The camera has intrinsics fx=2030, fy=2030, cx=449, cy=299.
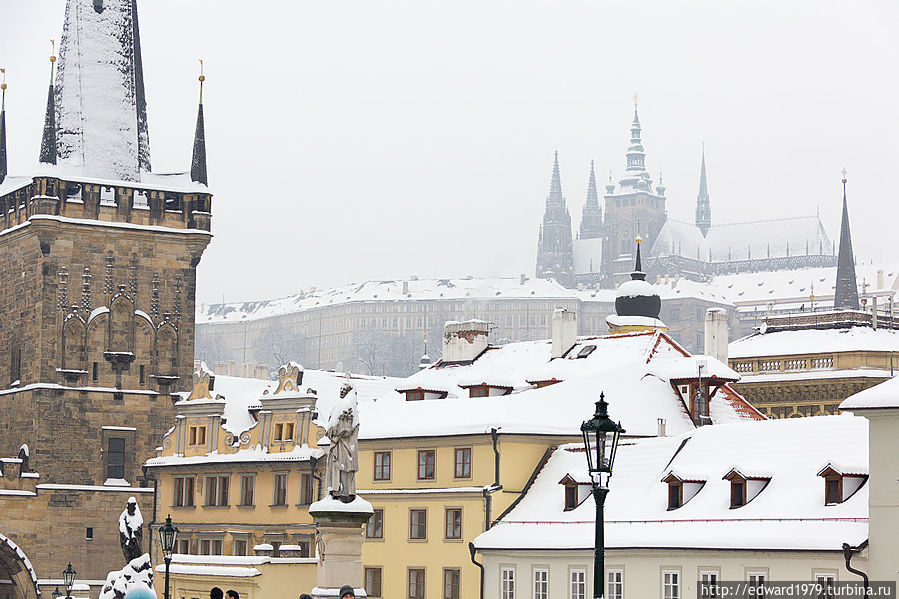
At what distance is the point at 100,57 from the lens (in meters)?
82.3

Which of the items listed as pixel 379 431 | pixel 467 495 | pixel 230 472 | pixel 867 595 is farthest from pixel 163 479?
pixel 867 595

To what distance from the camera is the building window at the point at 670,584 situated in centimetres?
4859

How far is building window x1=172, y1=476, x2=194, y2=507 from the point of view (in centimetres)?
7250

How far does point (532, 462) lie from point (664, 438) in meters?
5.41

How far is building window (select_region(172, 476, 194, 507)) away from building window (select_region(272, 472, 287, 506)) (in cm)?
487

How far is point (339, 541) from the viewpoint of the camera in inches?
1529

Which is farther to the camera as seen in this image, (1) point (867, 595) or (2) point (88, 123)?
(2) point (88, 123)

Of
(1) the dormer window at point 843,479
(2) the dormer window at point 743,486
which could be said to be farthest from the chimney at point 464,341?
(1) the dormer window at point 843,479

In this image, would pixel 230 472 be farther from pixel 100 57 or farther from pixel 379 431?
pixel 100 57

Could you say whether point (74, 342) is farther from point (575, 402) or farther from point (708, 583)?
point (708, 583)

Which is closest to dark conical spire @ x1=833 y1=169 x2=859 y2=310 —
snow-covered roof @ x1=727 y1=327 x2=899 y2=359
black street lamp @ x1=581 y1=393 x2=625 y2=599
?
snow-covered roof @ x1=727 y1=327 x2=899 y2=359

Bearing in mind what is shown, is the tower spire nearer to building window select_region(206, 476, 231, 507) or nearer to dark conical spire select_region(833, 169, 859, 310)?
building window select_region(206, 476, 231, 507)

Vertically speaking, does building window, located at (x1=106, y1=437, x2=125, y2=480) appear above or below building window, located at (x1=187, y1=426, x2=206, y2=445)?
below

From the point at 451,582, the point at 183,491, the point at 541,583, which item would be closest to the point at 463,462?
the point at 451,582
